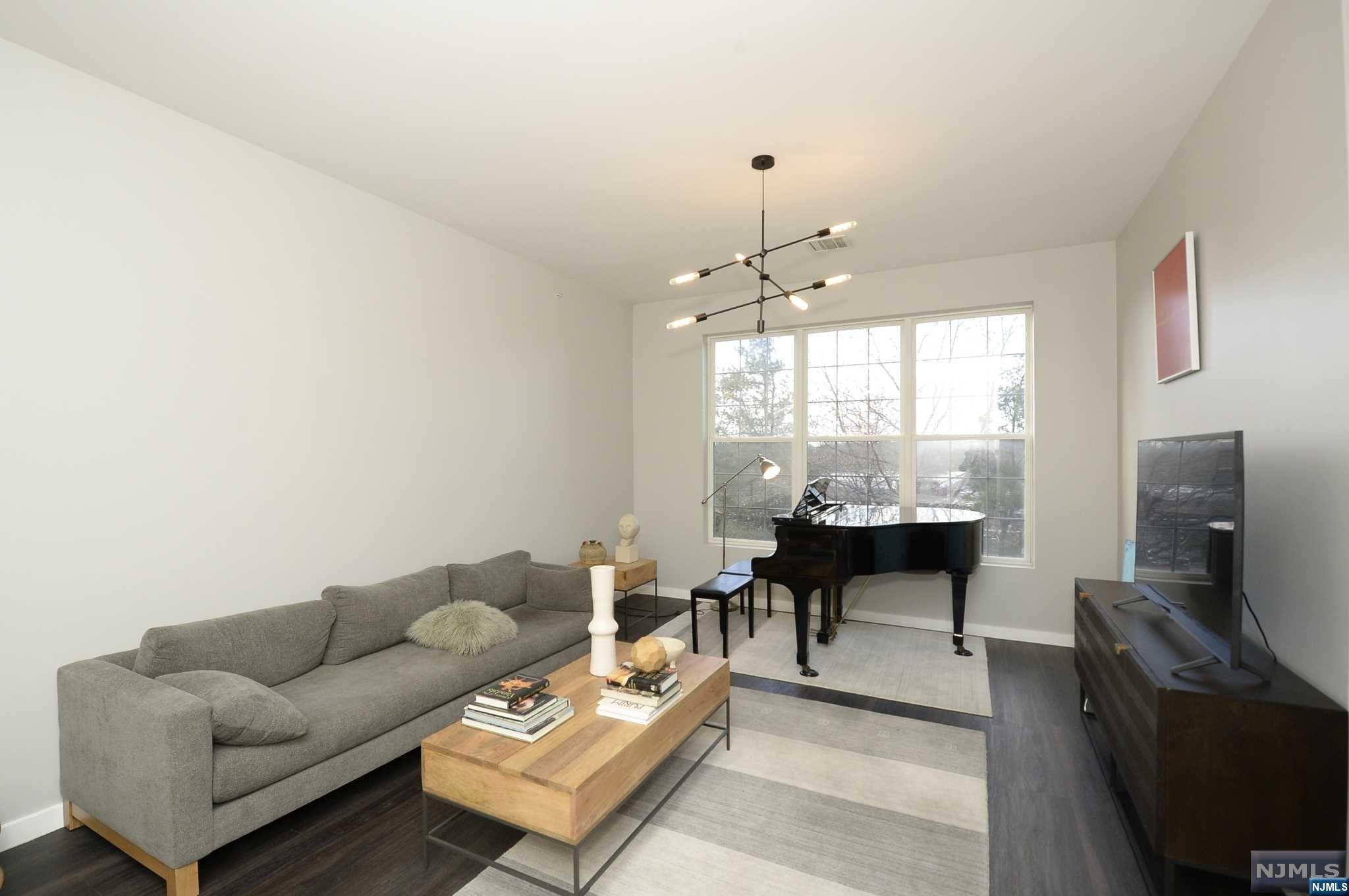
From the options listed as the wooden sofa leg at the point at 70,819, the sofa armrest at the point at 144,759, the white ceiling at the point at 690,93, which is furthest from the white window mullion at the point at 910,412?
the wooden sofa leg at the point at 70,819

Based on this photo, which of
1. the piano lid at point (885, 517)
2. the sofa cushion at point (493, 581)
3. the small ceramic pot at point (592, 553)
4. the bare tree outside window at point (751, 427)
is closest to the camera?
the sofa cushion at point (493, 581)

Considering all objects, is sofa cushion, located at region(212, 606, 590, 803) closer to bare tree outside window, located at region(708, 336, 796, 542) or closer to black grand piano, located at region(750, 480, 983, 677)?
black grand piano, located at region(750, 480, 983, 677)

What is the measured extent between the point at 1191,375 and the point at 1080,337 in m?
1.78

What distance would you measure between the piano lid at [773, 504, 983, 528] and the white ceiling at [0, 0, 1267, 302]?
77.2 inches

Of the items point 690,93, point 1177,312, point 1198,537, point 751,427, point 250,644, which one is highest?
point 690,93

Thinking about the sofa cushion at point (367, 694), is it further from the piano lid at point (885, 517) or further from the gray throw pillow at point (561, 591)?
the piano lid at point (885, 517)

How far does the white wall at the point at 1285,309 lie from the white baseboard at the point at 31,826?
4336mm

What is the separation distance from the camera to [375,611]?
10.6 ft

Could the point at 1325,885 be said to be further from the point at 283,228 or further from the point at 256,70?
the point at 283,228

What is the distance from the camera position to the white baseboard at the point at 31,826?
7.34 feet

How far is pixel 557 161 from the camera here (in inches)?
127

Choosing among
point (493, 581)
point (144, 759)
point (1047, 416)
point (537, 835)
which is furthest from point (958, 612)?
point (144, 759)

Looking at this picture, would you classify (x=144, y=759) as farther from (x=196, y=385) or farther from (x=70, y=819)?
(x=196, y=385)

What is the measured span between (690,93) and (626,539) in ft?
12.1
